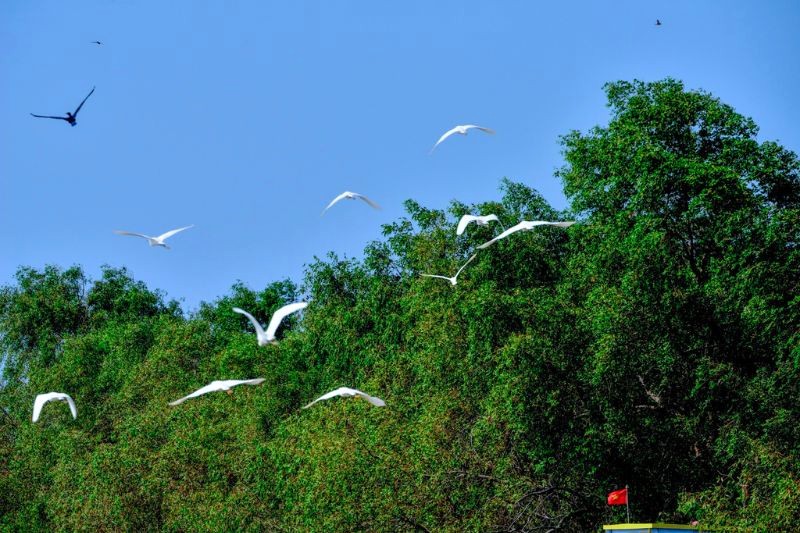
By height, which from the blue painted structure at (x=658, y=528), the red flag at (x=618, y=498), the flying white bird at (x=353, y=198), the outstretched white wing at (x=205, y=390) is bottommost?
the blue painted structure at (x=658, y=528)

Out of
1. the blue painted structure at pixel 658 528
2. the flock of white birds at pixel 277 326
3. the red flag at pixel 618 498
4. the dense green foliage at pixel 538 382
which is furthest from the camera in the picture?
the dense green foliage at pixel 538 382

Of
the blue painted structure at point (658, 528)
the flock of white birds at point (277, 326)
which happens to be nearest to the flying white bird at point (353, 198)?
the flock of white birds at point (277, 326)

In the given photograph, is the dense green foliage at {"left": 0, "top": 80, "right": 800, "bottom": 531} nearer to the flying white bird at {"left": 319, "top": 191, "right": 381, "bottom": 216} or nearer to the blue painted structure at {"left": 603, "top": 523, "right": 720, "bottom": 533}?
the blue painted structure at {"left": 603, "top": 523, "right": 720, "bottom": 533}

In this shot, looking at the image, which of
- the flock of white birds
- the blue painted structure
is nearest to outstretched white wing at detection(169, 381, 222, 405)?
the flock of white birds

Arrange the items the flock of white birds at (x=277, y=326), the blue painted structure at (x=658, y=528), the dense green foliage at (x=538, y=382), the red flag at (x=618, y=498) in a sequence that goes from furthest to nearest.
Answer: the dense green foliage at (x=538, y=382) → the red flag at (x=618, y=498) → the blue painted structure at (x=658, y=528) → the flock of white birds at (x=277, y=326)

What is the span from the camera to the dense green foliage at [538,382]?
34.6m

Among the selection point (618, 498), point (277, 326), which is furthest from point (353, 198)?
point (618, 498)

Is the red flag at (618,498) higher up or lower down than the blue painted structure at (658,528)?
higher up

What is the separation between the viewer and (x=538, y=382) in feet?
115

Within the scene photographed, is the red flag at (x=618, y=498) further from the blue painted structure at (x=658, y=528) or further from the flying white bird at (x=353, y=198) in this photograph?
the flying white bird at (x=353, y=198)

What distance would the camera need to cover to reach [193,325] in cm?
6175

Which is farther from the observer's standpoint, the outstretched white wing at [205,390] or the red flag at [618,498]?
the red flag at [618,498]

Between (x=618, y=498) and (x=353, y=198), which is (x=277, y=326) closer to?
(x=353, y=198)

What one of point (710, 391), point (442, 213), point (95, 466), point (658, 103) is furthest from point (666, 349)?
point (95, 466)
